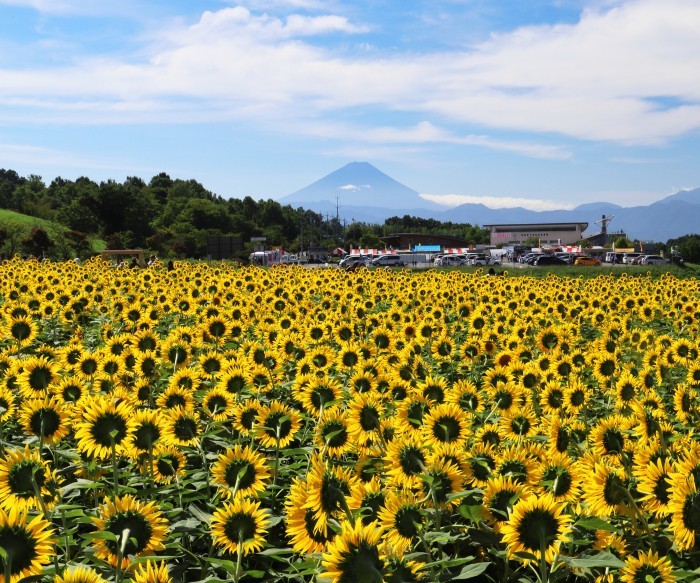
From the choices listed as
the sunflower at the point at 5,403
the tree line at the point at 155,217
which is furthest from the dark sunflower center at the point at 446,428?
the tree line at the point at 155,217

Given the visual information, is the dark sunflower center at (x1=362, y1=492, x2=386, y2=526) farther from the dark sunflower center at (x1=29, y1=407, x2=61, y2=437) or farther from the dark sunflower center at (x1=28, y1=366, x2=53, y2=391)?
the dark sunflower center at (x1=28, y1=366, x2=53, y2=391)

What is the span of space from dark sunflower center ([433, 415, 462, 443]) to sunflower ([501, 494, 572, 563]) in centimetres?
101

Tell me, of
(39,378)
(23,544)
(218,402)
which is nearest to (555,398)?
(218,402)

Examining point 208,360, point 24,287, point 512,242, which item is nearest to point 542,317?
point 208,360

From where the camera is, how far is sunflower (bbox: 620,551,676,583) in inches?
106

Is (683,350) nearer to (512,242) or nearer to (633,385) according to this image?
(633,385)

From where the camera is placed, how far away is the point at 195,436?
419cm

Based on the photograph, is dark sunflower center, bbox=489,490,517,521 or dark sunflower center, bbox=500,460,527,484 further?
dark sunflower center, bbox=500,460,527,484

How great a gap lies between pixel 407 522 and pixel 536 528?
0.48 meters

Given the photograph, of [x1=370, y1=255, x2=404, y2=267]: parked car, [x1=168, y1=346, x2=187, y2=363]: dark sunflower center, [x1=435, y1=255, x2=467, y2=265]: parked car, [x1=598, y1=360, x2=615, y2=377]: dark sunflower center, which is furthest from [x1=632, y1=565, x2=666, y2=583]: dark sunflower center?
[x1=435, y1=255, x2=467, y2=265]: parked car

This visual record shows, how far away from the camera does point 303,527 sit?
282 cm

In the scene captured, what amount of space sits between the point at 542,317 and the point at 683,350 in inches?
121

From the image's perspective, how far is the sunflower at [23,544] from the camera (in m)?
2.29

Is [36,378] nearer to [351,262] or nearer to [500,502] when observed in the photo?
[500,502]
